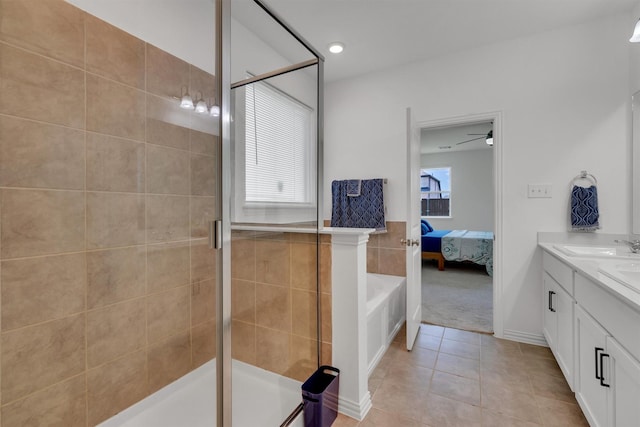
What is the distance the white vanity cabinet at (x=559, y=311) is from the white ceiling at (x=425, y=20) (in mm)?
1838

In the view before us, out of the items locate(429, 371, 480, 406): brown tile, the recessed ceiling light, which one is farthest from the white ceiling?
locate(429, 371, 480, 406): brown tile

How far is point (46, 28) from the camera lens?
118 centimetres

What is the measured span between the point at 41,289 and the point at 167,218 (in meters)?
0.61

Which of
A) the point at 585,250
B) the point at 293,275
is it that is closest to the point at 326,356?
the point at 293,275

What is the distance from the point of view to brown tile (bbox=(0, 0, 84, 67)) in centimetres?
110

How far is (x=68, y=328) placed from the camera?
1285 mm

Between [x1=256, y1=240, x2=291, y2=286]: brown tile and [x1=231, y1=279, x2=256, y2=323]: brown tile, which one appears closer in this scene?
[x1=231, y1=279, x2=256, y2=323]: brown tile

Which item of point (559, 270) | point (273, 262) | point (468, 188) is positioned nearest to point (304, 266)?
point (273, 262)

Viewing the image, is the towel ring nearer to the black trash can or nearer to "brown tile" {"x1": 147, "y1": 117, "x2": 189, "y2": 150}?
the black trash can

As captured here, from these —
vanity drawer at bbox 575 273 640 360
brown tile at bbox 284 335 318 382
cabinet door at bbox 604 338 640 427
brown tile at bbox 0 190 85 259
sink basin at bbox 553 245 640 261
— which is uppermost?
brown tile at bbox 0 190 85 259

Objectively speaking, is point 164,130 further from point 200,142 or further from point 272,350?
point 272,350

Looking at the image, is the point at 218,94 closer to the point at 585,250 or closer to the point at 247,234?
the point at 247,234

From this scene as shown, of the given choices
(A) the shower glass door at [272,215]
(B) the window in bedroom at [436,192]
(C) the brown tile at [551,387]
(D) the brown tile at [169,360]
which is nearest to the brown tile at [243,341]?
(A) the shower glass door at [272,215]

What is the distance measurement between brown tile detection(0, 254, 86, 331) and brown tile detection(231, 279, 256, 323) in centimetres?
73
